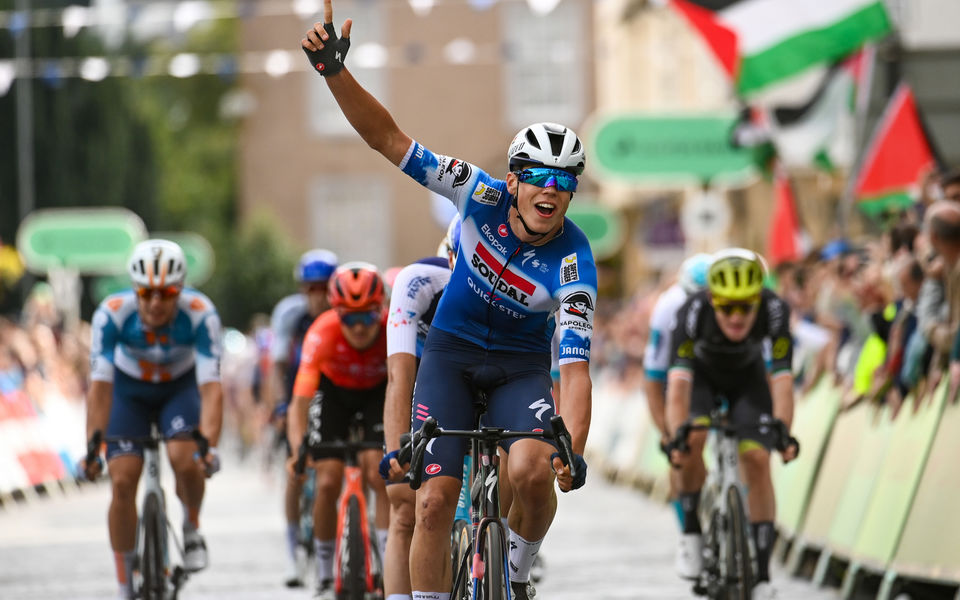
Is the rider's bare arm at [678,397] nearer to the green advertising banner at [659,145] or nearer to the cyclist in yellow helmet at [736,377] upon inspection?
the cyclist in yellow helmet at [736,377]

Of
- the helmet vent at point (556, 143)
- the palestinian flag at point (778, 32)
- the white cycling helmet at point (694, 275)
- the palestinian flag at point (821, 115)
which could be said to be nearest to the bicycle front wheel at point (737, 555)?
the white cycling helmet at point (694, 275)

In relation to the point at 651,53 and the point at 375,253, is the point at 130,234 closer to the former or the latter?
the point at 651,53

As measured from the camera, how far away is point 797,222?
2009 centimetres

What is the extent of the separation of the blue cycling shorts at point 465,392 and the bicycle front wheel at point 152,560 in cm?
294

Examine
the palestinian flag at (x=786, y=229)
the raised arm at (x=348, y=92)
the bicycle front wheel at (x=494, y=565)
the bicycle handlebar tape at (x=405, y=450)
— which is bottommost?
the bicycle front wheel at (x=494, y=565)

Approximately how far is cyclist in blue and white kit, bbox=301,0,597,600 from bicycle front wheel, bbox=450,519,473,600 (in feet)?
0.46

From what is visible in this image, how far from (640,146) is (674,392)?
10201 mm

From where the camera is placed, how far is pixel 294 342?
12.8 meters

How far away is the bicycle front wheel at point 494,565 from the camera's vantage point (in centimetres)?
639

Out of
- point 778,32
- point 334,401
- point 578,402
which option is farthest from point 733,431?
point 778,32

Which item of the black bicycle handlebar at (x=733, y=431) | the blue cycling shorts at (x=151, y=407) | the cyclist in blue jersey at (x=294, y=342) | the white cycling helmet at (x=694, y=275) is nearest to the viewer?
the black bicycle handlebar at (x=733, y=431)

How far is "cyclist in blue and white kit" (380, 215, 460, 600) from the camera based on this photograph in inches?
285

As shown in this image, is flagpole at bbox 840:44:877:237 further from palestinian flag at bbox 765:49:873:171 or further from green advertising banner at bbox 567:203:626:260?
green advertising banner at bbox 567:203:626:260

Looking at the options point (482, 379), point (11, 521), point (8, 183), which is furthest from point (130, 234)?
point (482, 379)
